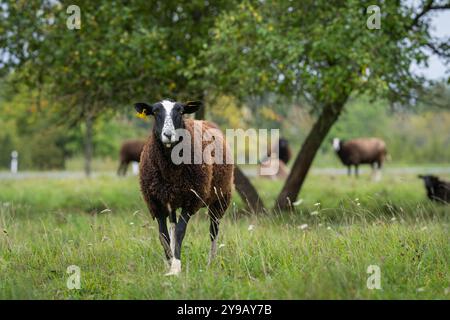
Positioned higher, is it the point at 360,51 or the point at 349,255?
the point at 360,51

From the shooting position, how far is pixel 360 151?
26.8m

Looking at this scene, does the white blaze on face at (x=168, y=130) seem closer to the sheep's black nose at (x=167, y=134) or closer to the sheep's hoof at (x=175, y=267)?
the sheep's black nose at (x=167, y=134)

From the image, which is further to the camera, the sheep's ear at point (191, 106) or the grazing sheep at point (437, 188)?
the grazing sheep at point (437, 188)

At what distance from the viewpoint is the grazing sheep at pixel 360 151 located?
2672 centimetres

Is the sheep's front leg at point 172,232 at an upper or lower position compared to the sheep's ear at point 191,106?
lower

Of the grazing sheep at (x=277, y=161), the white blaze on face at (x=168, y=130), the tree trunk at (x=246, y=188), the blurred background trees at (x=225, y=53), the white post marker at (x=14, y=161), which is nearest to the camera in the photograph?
the white blaze on face at (x=168, y=130)

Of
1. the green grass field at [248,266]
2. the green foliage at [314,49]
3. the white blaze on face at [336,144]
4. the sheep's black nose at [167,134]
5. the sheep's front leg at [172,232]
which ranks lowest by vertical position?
the green grass field at [248,266]

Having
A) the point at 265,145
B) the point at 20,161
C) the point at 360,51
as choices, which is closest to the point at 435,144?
the point at 265,145

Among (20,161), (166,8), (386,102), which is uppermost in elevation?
(166,8)

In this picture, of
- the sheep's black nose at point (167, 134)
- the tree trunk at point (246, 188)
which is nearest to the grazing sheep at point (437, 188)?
the tree trunk at point (246, 188)

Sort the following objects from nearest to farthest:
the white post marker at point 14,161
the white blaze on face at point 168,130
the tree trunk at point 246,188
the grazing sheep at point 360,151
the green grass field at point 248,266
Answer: the green grass field at point 248,266, the white blaze on face at point 168,130, the tree trunk at point 246,188, the grazing sheep at point 360,151, the white post marker at point 14,161
